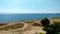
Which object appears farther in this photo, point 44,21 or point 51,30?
point 44,21

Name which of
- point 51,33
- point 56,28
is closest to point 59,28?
point 56,28

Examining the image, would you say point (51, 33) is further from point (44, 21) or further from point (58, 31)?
point (44, 21)

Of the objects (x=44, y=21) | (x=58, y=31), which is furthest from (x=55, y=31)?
(x=44, y=21)

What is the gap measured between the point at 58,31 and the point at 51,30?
98 cm

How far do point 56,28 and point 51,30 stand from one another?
0.94 meters

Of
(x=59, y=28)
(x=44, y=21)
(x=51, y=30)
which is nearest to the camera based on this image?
(x=51, y=30)

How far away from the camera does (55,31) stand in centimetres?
1236

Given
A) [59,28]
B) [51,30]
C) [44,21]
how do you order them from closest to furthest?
[51,30] → [59,28] → [44,21]

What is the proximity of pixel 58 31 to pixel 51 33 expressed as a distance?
94 cm

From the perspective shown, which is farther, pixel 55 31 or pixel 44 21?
pixel 44 21

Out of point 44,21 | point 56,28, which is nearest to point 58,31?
point 56,28

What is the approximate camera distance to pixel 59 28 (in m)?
12.9

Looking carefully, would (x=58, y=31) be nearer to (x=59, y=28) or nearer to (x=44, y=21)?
(x=59, y=28)

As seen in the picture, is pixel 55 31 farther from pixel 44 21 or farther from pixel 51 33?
pixel 44 21
